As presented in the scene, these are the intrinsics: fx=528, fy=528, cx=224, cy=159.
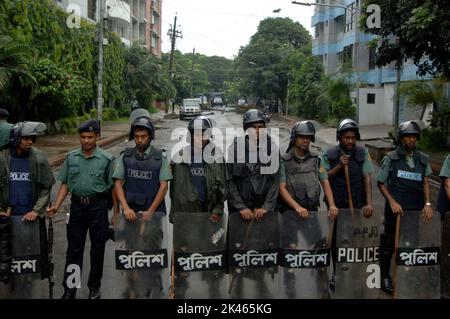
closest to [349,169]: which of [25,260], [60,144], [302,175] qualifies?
[302,175]

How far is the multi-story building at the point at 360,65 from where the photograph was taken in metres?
27.5

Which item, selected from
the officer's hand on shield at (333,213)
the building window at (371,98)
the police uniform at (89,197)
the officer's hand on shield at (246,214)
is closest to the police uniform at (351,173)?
the officer's hand on shield at (333,213)

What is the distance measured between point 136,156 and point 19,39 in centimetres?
1258

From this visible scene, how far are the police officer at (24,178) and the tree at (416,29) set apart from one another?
25.4ft

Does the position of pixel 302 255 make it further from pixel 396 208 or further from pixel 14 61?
pixel 14 61

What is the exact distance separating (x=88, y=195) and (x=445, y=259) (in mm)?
3275

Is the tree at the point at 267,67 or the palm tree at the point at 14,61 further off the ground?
the tree at the point at 267,67

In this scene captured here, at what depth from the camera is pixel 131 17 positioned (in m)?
48.7

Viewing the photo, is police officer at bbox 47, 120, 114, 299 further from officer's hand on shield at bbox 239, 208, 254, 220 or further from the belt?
officer's hand on shield at bbox 239, 208, 254, 220

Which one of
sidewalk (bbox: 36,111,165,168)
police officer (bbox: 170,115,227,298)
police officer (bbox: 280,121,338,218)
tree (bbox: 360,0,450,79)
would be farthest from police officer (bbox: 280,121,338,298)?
sidewalk (bbox: 36,111,165,168)

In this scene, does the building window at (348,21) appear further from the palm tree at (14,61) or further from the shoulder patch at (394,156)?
the shoulder patch at (394,156)
